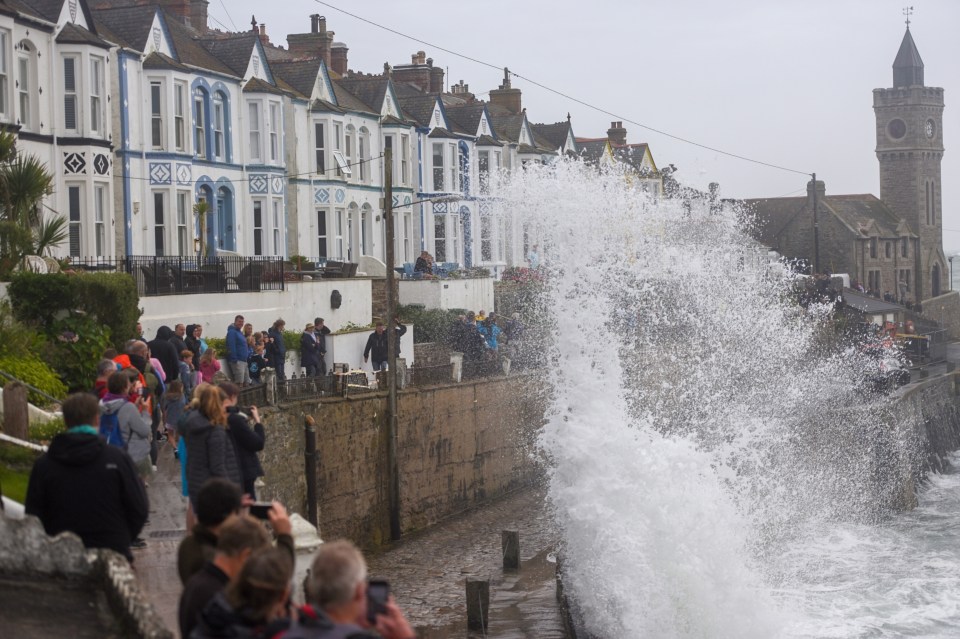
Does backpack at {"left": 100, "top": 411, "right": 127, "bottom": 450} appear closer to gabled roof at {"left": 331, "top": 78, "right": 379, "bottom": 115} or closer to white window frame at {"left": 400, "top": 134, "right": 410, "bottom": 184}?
gabled roof at {"left": 331, "top": 78, "right": 379, "bottom": 115}

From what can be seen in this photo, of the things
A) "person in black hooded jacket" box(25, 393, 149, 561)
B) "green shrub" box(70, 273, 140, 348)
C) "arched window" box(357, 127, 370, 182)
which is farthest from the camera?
"arched window" box(357, 127, 370, 182)

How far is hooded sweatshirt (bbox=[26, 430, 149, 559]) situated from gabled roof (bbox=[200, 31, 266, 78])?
1131 inches

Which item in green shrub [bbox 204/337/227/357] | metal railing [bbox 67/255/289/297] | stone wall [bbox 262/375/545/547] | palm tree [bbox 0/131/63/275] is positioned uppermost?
palm tree [bbox 0/131/63/275]

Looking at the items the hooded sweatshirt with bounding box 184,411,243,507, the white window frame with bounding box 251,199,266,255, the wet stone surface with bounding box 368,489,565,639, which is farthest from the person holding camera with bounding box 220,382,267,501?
the white window frame with bounding box 251,199,266,255

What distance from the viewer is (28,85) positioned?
26859 millimetres

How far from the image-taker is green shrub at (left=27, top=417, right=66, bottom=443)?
48.4 feet

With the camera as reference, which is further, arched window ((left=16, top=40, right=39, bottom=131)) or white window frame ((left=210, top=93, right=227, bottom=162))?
white window frame ((left=210, top=93, right=227, bottom=162))

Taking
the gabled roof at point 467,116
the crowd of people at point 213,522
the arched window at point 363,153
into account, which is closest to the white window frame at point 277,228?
the arched window at point 363,153

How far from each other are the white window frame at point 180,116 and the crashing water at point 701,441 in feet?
32.2

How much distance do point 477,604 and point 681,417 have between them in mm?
16566

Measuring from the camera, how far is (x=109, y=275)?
2053cm

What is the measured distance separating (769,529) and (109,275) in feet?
59.4

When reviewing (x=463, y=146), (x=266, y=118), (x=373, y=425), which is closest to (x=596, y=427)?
(x=373, y=425)

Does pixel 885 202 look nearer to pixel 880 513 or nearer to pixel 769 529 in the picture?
pixel 880 513
